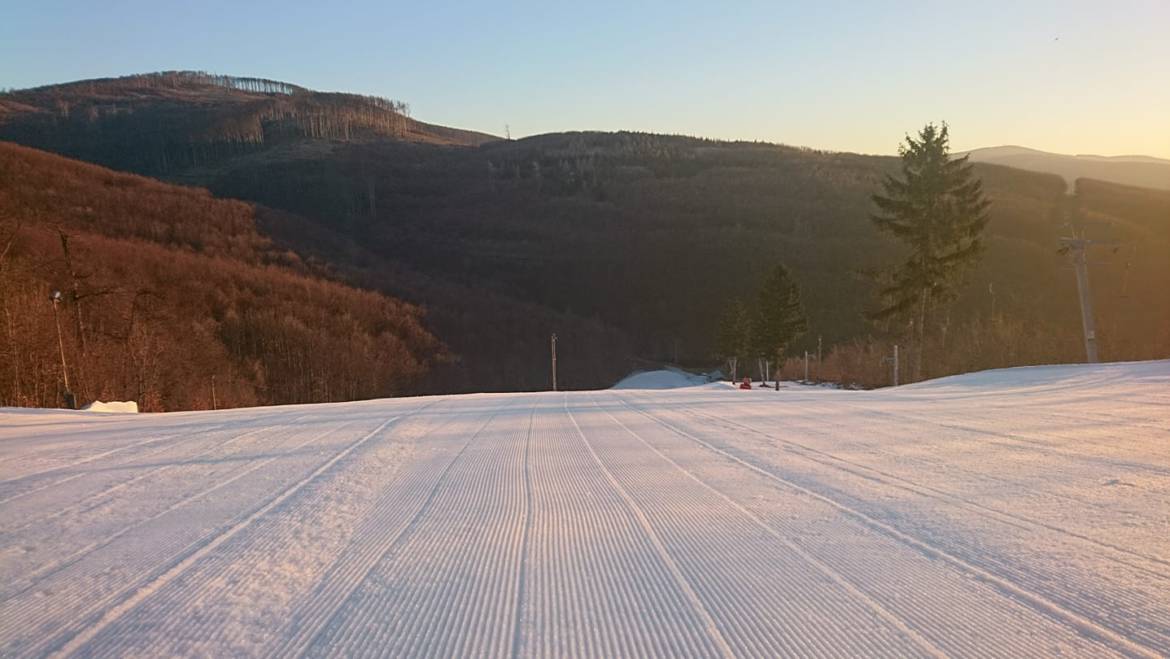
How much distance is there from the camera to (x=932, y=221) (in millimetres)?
28016

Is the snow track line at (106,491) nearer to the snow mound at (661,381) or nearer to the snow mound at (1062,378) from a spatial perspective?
the snow mound at (1062,378)

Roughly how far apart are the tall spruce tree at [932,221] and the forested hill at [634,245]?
264 cm

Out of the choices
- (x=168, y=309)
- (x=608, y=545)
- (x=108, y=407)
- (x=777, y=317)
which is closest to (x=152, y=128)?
(x=168, y=309)

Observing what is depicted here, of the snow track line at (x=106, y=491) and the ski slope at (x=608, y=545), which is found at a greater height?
the snow track line at (x=106, y=491)

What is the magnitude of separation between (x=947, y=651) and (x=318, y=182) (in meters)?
164

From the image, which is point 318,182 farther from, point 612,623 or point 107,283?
point 612,623

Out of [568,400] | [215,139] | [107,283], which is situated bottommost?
[568,400]

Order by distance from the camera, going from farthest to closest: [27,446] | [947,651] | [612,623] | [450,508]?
[27,446] < [450,508] < [612,623] < [947,651]

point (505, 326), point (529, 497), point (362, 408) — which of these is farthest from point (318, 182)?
point (529, 497)

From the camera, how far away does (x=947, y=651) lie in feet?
9.47

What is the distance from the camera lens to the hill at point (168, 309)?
32.2m

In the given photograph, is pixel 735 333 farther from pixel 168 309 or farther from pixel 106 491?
pixel 106 491

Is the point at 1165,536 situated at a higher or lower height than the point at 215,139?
lower

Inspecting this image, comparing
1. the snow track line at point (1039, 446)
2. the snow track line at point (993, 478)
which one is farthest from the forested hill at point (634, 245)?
the snow track line at point (993, 478)
